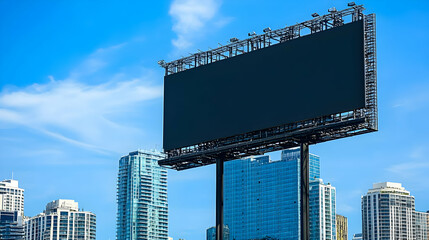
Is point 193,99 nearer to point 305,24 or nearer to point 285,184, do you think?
point 305,24

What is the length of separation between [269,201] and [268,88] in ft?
499

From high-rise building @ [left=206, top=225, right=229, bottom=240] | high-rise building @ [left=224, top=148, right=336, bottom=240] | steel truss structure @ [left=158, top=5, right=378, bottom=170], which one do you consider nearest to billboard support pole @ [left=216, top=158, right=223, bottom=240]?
steel truss structure @ [left=158, top=5, right=378, bottom=170]

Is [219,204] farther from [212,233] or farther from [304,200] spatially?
[212,233]

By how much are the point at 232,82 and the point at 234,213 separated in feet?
511

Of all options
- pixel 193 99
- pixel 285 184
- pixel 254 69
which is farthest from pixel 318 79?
pixel 285 184

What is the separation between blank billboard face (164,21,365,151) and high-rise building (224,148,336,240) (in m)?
138

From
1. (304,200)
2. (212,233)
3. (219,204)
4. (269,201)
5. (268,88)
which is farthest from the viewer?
(269,201)

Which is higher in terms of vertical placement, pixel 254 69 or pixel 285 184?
pixel 285 184

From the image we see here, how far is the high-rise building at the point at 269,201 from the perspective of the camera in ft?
613

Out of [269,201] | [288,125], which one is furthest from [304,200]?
[269,201]

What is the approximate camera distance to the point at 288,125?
41.7 m

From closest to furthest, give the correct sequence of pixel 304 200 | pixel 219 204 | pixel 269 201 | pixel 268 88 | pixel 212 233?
1. pixel 304 200
2. pixel 268 88
3. pixel 219 204
4. pixel 212 233
5. pixel 269 201

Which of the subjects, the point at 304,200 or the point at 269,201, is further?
the point at 269,201

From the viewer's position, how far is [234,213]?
7820 inches
